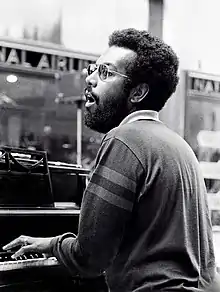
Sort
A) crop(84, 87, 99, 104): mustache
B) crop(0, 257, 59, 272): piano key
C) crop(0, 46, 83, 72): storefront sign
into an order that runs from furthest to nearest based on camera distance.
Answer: crop(0, 46, 83, 72): storefront sign → crop(0, 257, 59, 272): piano key → crop(84, 87, 99, 104): mustache

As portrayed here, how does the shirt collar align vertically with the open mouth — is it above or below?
below

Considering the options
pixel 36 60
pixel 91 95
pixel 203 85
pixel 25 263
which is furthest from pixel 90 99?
pixel 203 85

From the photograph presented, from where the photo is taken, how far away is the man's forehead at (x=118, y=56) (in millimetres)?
1588

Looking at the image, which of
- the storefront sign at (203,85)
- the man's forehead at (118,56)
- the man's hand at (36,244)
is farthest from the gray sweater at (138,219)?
the storefront sign at (203,85)

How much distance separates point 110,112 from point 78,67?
49.0 inches

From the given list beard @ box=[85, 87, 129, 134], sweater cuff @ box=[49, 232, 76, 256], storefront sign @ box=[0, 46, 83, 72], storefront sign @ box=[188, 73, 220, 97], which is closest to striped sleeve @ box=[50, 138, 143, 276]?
sweater cuff @ box=[49, 232, 76, 256]

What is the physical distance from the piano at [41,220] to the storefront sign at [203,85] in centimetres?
92

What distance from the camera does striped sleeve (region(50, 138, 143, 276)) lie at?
138cm

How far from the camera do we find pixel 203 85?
3.02 metres

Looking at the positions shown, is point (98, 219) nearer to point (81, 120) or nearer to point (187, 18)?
point (81, 120)

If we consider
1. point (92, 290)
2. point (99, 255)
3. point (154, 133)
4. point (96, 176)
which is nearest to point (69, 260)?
point (99, 255)

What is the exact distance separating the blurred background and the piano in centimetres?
30

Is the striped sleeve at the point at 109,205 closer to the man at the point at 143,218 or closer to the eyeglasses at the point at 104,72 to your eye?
the man at the point at 143,218

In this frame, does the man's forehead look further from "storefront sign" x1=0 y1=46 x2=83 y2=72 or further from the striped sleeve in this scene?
"storefront sign" x1=0 y1=46 x2=83 y2=72
